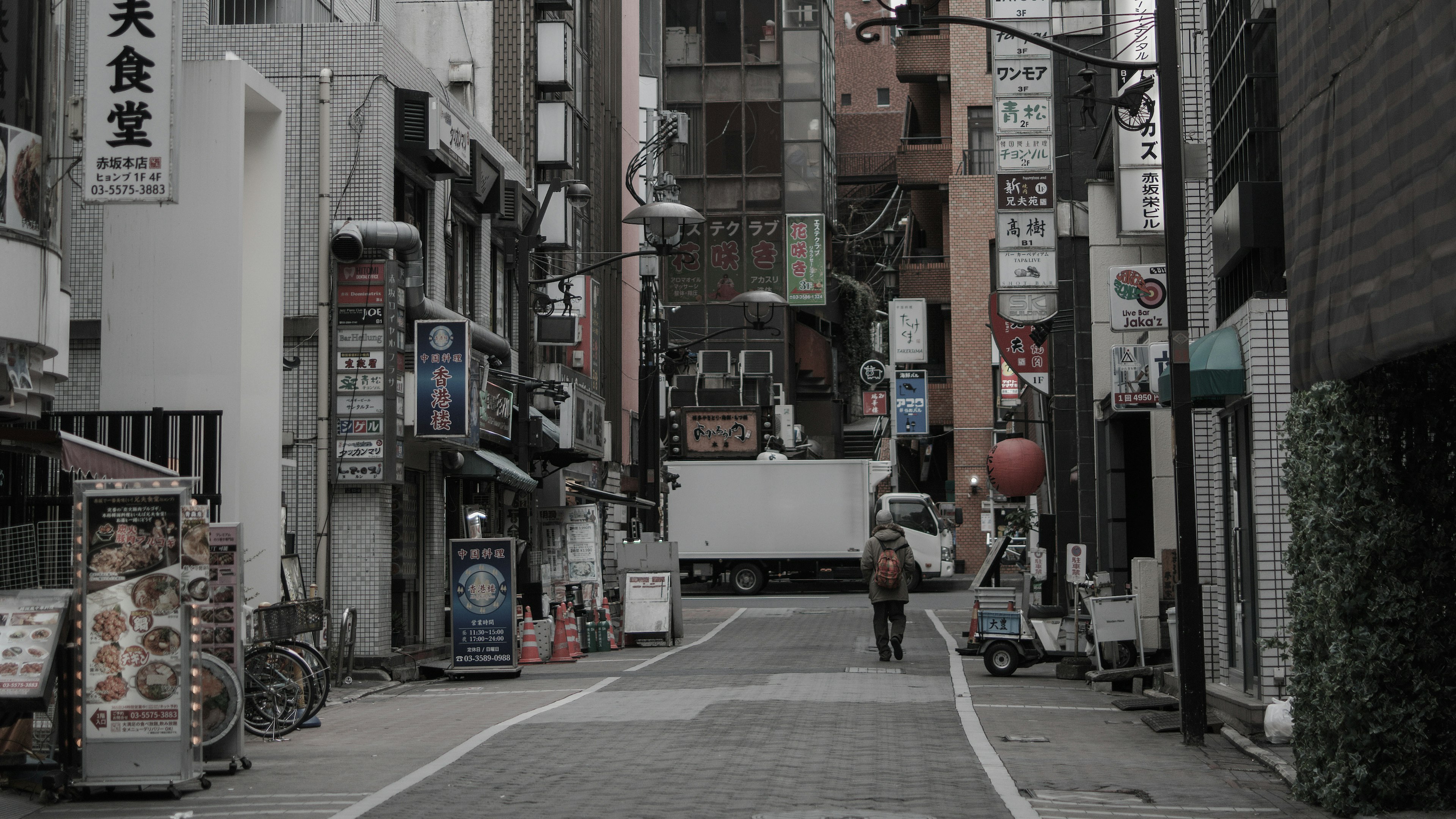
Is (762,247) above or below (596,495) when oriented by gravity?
above

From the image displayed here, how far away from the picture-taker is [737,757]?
11602 millimetres

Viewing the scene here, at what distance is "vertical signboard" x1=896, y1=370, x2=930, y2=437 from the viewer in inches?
2108

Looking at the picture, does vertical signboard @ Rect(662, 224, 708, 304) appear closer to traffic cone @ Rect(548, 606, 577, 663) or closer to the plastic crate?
traffic cone @ Rect(548, 606, 577, 663)

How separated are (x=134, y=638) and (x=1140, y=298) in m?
13.7

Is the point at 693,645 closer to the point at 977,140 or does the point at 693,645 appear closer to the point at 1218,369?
the point at 1218,369

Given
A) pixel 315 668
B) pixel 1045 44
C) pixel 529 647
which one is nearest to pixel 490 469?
pixel 529 647

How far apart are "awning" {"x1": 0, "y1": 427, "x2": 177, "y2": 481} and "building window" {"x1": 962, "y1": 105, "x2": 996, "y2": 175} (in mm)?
45686

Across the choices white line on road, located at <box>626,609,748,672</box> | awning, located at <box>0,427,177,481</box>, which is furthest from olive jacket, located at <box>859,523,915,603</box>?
awning, located at <box>0,427,177,481</box>

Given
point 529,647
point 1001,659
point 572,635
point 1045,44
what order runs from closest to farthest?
1. point 1045,44
2. point 1001,659
3. point 529,647
4. point 572,635

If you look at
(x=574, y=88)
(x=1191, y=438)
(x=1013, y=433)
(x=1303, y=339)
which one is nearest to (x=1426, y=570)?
(x=1303, y=339)

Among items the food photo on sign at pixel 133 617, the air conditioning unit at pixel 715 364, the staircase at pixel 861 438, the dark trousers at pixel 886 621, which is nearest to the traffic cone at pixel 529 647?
the dark trousers at pixel 886 621

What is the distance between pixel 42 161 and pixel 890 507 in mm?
36616

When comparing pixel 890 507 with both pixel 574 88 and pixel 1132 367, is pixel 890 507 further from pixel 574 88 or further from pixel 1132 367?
pixel 1132 367

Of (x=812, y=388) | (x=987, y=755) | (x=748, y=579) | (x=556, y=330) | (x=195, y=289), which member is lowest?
(x=987, y=755)
